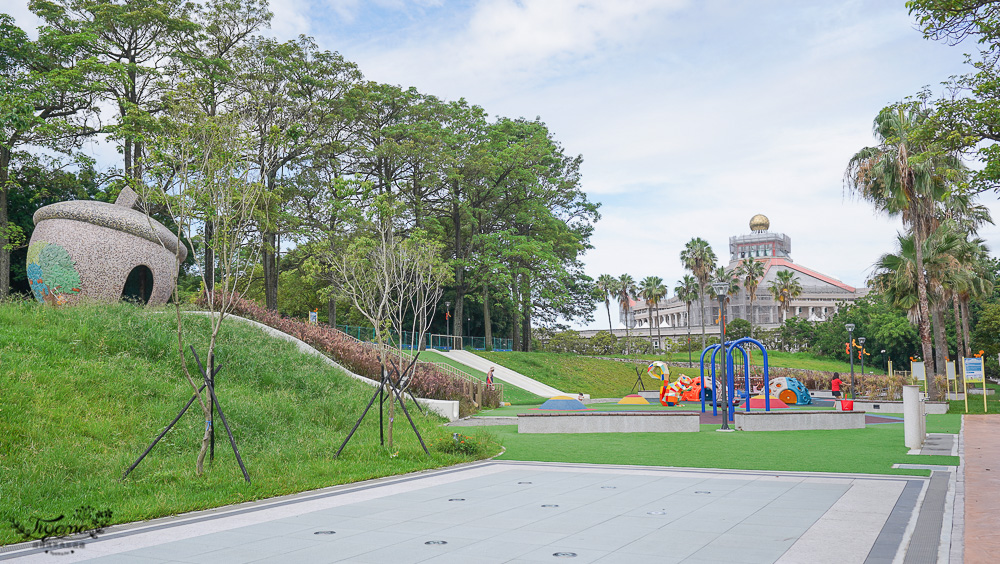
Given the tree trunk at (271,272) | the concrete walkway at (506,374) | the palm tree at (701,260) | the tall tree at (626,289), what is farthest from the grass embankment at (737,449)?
the tall tree at (626,289)

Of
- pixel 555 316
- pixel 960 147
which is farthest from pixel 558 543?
pixel 555 316

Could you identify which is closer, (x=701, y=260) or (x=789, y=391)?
(x=789, y=391)

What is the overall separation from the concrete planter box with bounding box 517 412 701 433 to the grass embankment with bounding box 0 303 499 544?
9.17ft

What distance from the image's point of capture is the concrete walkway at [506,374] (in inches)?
1399

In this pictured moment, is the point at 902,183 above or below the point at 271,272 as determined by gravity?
above

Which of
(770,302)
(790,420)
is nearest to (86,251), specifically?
(790,420)

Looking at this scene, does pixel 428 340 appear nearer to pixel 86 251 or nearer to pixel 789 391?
pixel 789 391

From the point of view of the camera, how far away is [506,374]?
3734 centimetres

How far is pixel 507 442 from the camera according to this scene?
15500mm

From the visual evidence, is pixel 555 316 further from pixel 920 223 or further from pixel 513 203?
pixel 920 223

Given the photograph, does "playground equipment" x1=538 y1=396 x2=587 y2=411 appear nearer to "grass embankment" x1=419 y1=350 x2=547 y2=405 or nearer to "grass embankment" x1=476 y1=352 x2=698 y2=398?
"grass embankment" x1=419 y1=350 x2=547 y2=405

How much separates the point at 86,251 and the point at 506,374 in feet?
74.8

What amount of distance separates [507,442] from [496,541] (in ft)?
30.3

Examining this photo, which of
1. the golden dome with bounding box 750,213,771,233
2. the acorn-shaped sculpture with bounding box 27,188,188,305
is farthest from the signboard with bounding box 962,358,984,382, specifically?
the golden dome with bounding box 750,213,771,233
